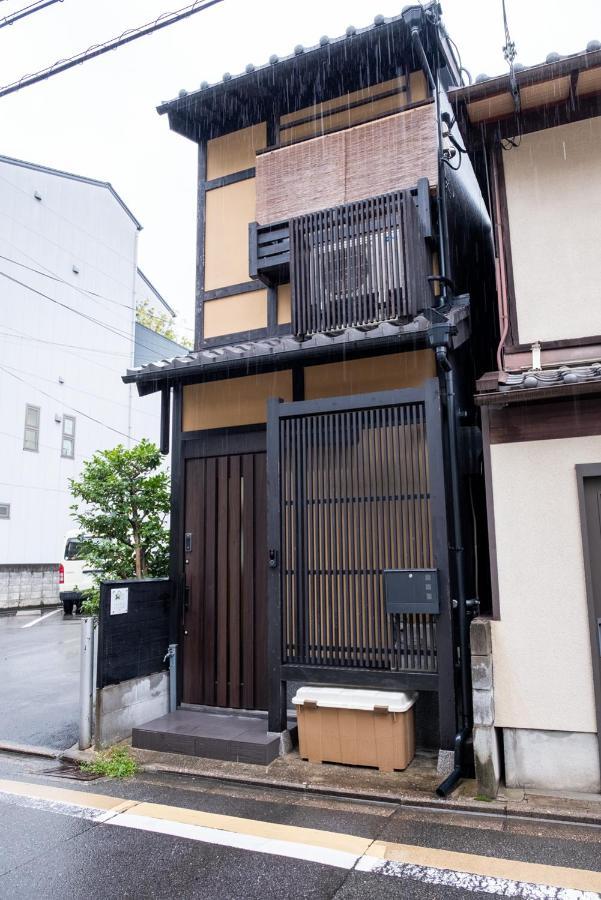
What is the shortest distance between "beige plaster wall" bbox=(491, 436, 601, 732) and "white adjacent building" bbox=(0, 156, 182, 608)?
51.9 ft

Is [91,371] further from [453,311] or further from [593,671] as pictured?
[593,671]

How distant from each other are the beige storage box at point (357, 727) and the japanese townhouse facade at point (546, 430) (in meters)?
0.76

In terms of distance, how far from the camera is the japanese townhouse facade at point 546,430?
15.1ft

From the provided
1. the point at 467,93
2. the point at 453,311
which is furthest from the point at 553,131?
the point at 453,311

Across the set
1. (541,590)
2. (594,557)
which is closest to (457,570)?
(541,590)

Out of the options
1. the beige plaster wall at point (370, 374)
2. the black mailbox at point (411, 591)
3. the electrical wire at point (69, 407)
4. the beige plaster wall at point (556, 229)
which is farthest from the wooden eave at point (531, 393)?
the electrical wire at point (69, 407)

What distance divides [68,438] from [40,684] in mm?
12717

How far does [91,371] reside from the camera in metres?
21.1

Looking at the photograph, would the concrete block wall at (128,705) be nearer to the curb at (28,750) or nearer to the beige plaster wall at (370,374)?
the curb at (28,750)

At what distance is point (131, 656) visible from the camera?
20.4 ft

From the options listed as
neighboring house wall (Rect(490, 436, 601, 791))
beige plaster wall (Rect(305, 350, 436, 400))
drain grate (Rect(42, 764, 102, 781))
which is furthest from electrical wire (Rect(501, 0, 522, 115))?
drain grate (Rect(42, 764, 102, 781))

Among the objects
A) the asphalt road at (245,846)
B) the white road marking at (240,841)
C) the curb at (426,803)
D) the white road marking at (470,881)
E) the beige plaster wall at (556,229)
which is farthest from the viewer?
the beige plaster wall at (556,229)

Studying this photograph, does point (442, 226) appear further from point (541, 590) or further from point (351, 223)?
point (541, 590)

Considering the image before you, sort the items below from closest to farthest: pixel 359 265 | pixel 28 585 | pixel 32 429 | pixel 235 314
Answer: pixel 359 265 → pixel 235 314 → pixel 28 585 → pixel 32 429
